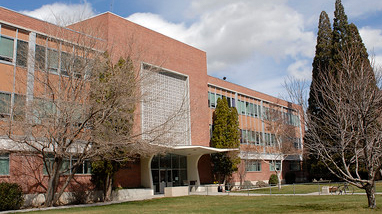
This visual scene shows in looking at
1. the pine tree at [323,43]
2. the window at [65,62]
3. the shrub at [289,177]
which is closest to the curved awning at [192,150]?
the window at [65,62]

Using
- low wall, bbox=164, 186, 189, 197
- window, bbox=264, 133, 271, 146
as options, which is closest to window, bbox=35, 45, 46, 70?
low wall, bbox=164, 186, 189, 197

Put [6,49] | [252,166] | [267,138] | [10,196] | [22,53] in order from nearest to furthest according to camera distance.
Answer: [10,196] → [6,49] → [22,53] → [252,166] → [267,138]

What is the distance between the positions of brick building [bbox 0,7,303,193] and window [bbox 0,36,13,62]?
38 mm

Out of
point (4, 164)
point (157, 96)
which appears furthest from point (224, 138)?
point (4, 164)

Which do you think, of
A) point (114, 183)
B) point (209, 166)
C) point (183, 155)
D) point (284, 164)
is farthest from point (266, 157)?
point (114, 183)

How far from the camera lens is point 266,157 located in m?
49.0

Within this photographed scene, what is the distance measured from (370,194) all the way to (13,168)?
1892 centimetres

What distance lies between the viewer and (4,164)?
22250 millimetres

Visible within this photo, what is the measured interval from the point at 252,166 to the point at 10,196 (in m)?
31.1

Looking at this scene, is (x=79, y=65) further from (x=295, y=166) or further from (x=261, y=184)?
(x=295, y=166)

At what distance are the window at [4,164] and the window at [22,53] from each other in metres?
5.50

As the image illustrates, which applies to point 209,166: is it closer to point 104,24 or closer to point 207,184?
point 207,184

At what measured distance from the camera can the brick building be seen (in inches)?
885

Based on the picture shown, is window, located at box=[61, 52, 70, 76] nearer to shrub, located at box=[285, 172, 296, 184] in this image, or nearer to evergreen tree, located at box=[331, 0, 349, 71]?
evergreen tree, located at box=[331, 0, 349, 71]
